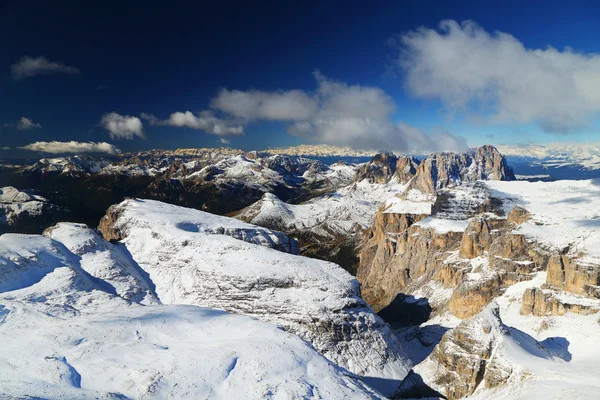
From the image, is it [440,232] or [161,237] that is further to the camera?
[440,232]

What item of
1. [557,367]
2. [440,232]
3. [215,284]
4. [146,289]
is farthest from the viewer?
[440,232]

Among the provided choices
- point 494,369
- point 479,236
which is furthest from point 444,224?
point 494,369

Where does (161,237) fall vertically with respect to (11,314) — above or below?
above

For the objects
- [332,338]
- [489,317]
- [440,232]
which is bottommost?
[332,338]

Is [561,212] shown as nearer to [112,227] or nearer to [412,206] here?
[412,206]

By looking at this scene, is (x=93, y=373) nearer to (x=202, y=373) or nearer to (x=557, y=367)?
(x=202, y=373)

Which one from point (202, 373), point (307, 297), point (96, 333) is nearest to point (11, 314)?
point (96, 333)
